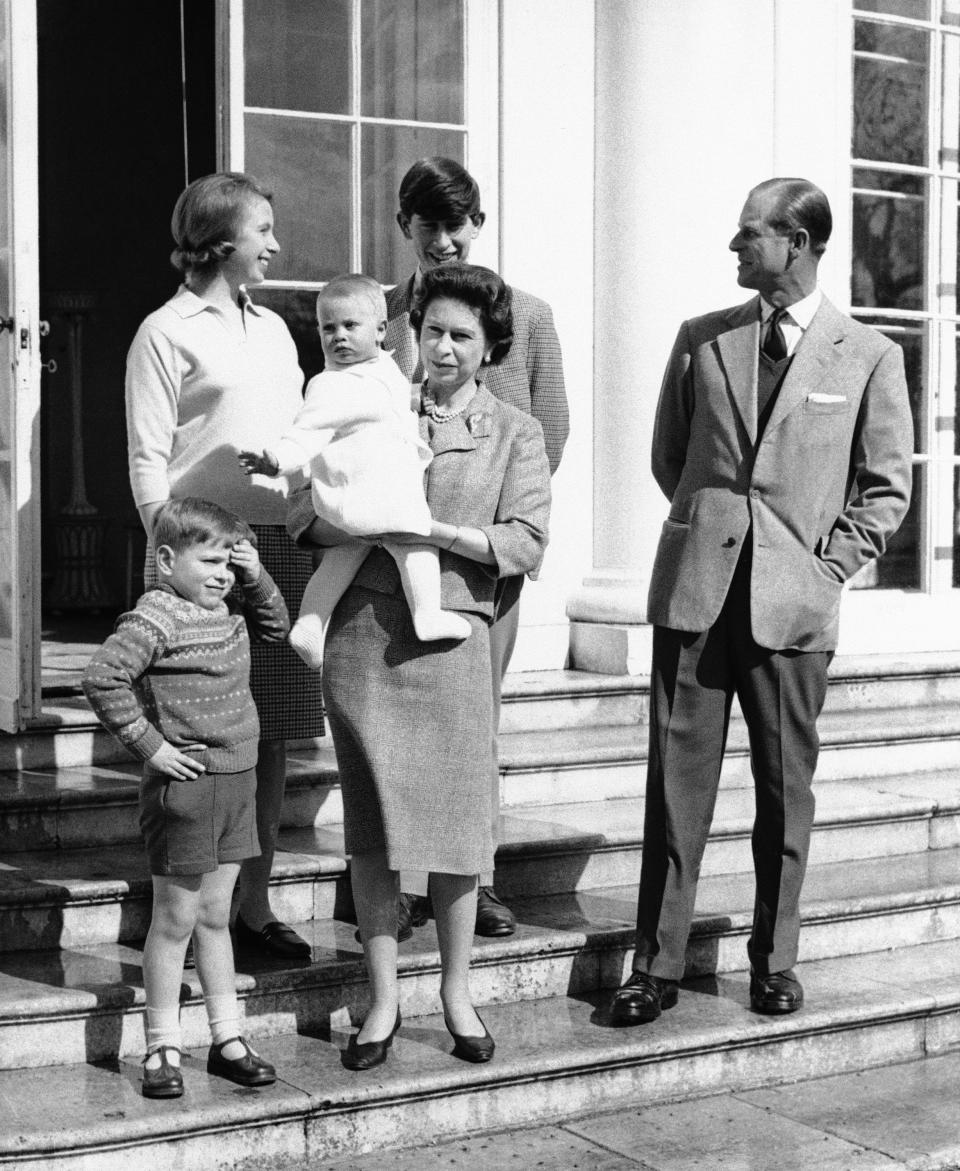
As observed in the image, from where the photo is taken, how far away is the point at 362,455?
3119mm

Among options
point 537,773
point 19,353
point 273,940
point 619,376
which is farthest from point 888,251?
point 273,940

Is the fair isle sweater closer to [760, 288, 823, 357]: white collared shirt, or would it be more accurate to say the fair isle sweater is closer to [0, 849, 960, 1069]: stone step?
[0, 849, 960, 1069]: stone step

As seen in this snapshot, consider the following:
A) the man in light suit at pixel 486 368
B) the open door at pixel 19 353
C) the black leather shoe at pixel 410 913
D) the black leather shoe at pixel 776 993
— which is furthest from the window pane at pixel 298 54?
the black leather shoe at pixel 776 993

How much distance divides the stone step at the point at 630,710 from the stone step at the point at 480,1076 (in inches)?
44.5

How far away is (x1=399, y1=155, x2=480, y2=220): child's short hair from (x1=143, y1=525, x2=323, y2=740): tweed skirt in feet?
2.47

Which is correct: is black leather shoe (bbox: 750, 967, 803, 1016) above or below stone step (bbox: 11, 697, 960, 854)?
below

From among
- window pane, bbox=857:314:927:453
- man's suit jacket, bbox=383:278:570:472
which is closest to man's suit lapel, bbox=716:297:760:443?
man's suit jacket, bbox=383:278:570:472

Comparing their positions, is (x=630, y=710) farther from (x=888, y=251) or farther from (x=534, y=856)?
(x=888, y=251)

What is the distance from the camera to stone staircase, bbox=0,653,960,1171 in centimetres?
304

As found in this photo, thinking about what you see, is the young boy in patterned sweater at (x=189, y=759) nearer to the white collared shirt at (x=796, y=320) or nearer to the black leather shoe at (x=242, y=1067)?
the black leather shoe at (x=242, y=1067)

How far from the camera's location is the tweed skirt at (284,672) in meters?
3.48

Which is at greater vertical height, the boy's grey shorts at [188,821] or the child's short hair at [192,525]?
the child's short hair at [192,525]

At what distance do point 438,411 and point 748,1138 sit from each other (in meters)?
1.50

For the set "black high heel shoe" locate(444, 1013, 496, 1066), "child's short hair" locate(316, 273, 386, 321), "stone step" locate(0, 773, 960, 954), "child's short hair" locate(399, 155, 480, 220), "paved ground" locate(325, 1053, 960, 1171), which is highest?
"child's short hair" locate(399, 155, 480, 220)
